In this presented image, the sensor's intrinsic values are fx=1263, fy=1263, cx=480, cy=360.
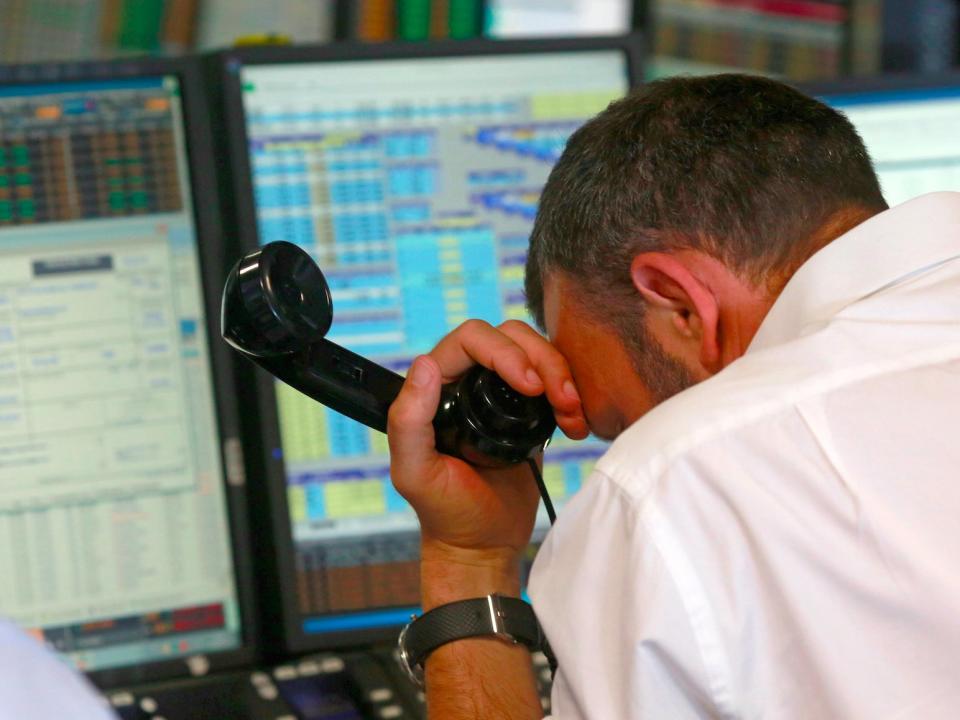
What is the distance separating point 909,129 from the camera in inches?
57.3

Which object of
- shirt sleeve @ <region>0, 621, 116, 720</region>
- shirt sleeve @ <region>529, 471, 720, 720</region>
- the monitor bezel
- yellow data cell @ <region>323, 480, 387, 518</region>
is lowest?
yellow data cell @ <region>323, 480, 387, 518</region>

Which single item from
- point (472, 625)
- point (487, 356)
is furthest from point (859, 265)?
point (472, 625)

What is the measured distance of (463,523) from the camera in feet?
3.52

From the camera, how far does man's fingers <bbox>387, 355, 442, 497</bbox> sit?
1038 mm

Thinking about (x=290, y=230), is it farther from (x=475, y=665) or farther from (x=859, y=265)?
(x=859, y=265)

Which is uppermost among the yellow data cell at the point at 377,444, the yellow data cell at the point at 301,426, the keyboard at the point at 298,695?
the yellow data cell at the point at 301,426

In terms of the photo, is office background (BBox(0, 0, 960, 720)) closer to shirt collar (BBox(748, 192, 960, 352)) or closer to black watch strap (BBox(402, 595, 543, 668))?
black watch strap (BBox(402, 595, 543, 668))

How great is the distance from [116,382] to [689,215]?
0.61 metres

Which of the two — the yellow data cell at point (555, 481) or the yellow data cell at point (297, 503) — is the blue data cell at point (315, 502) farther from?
the yellow data cell at point (555, 481)

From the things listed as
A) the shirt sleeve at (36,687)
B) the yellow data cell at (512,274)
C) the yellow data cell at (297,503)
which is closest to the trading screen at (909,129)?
the yellow data cell at (512,274)

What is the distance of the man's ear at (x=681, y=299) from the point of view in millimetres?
860

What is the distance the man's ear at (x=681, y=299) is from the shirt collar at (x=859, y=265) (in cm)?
4

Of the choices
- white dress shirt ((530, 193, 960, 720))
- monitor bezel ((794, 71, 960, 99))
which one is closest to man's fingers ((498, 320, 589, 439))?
white dress shirt ((530, 193, 960, 720))

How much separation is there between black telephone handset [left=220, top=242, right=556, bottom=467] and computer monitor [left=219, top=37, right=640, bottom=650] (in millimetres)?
194
